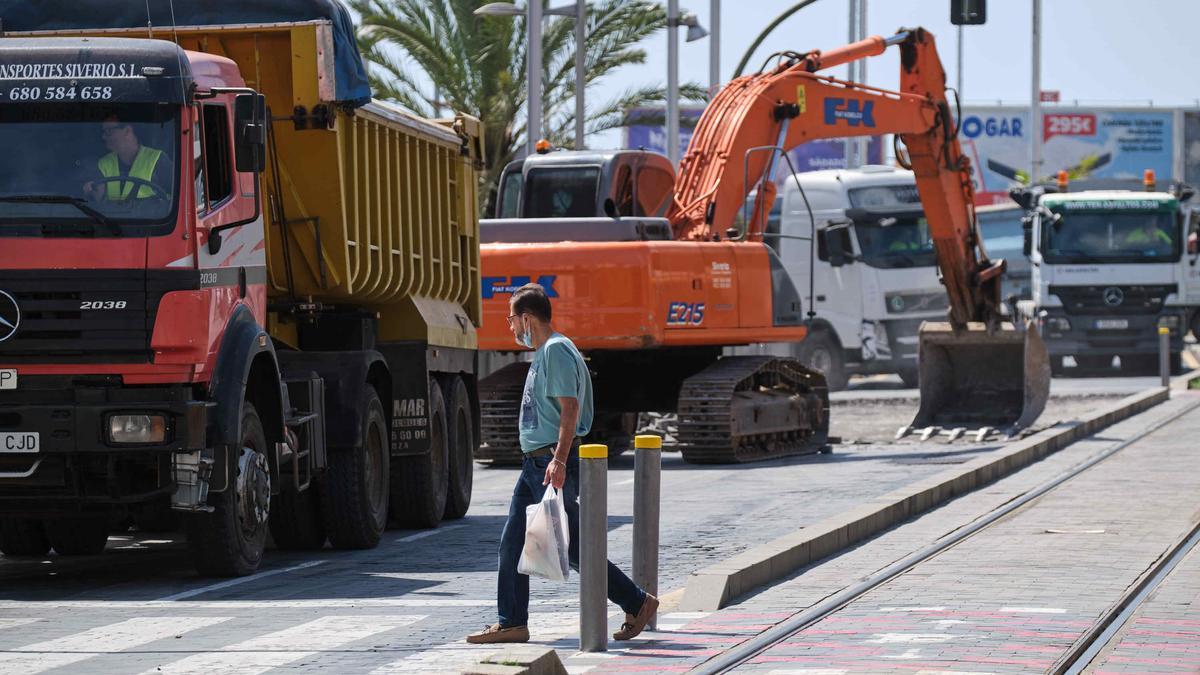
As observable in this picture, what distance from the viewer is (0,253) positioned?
1190 cm

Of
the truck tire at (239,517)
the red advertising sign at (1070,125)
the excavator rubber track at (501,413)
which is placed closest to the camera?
the truck tire at (239,517)

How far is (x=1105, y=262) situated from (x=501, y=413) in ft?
67.8

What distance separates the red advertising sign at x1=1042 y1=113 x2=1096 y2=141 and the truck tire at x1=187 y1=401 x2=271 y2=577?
83.0 meters

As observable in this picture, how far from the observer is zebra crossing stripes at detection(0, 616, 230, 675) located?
370 inches

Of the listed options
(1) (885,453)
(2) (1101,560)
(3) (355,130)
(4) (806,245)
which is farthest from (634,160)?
(4) (806,245)

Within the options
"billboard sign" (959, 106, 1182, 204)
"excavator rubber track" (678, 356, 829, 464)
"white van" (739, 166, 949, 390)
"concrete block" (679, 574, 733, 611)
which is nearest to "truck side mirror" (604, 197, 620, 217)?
"excavator rubber track" (678, 356, 829, 464)

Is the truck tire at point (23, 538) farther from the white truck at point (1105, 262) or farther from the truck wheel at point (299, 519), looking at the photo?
the white truck at point (1105, 262)

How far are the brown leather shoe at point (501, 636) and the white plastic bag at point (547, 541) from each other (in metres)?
0.32

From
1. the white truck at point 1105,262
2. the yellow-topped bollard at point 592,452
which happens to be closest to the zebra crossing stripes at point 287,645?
the yellow-topped bollard at point 592,452

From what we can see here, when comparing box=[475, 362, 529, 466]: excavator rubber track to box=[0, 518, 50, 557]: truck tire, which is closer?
box=[0, 518, 50, 557]: truck tire

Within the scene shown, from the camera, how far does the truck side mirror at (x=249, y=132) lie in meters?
12.3

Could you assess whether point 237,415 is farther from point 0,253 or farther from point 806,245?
point 806,245

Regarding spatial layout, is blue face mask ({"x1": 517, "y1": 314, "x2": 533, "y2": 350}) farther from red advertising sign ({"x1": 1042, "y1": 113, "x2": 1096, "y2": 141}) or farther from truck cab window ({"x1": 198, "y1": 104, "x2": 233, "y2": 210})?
red advertising sign ({"x1": 1042, "y1": 113, "x2": 1096, "y2": 141})

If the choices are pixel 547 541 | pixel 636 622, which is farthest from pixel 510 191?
pixel 547 541
